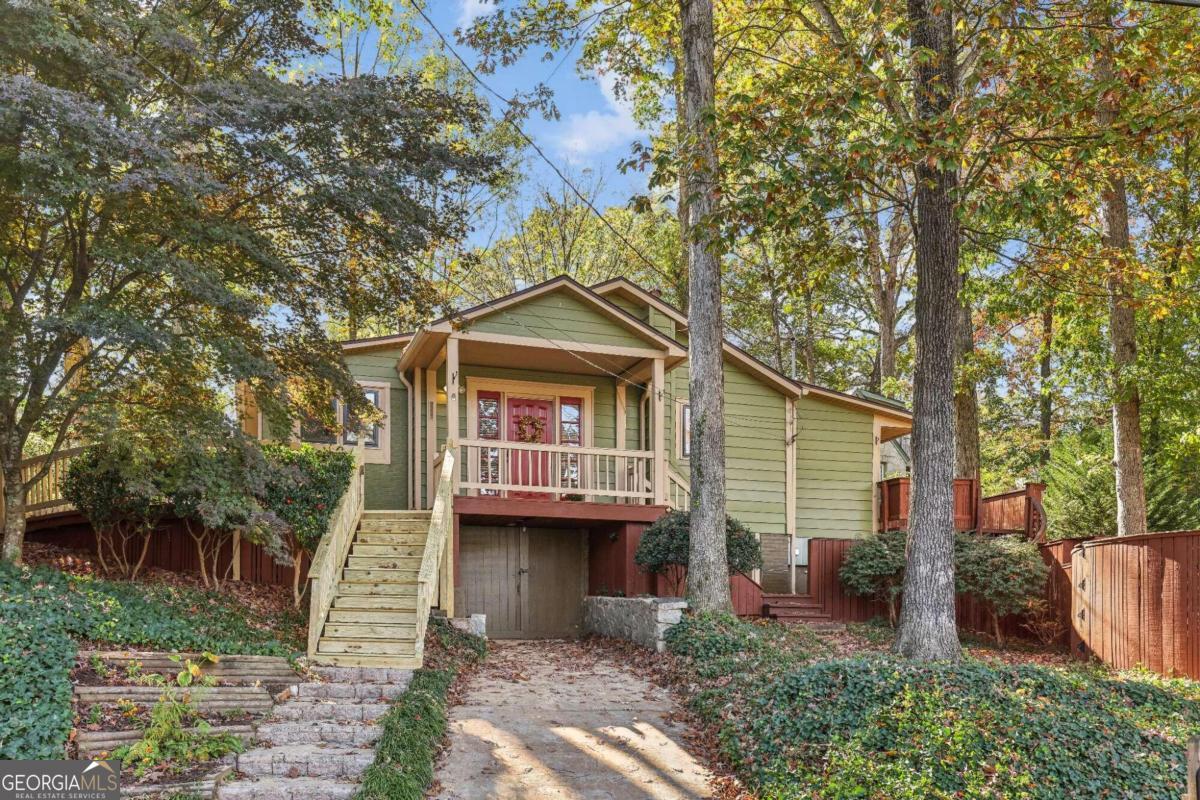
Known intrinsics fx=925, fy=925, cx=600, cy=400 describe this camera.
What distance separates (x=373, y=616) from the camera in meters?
10.4

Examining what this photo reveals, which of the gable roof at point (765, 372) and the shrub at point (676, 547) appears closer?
the shrub at point (676, 547)

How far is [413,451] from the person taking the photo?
15.5 metres

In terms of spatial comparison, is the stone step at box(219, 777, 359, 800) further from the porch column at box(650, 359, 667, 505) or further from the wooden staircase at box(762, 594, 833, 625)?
the wooden staircase at box(762, 594, 833, 625)

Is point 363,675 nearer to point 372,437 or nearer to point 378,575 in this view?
point 378,575

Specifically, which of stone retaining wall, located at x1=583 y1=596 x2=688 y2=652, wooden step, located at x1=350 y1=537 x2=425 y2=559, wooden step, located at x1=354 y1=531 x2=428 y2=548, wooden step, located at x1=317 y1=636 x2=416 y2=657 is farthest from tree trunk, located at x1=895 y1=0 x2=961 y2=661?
wooden step, located at x1=354 y1=531 x2=428 y2=548

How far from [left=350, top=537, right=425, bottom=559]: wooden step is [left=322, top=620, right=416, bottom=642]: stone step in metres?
1.75

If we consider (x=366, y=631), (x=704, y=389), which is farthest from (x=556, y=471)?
(x=366, y=631)

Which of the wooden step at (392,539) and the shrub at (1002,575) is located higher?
the wooden step at (392,539)

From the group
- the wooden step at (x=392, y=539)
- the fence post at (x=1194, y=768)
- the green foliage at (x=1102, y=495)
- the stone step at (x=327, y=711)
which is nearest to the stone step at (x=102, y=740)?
the stone step at (x=327, y=711)

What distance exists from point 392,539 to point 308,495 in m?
1.46

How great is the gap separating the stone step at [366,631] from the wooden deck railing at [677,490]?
660 centimetres

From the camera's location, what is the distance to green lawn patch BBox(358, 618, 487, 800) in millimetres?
6594

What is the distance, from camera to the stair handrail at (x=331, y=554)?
9719 mm

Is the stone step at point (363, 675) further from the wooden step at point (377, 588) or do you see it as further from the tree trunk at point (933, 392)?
the tree trunk at point (933, 392)
